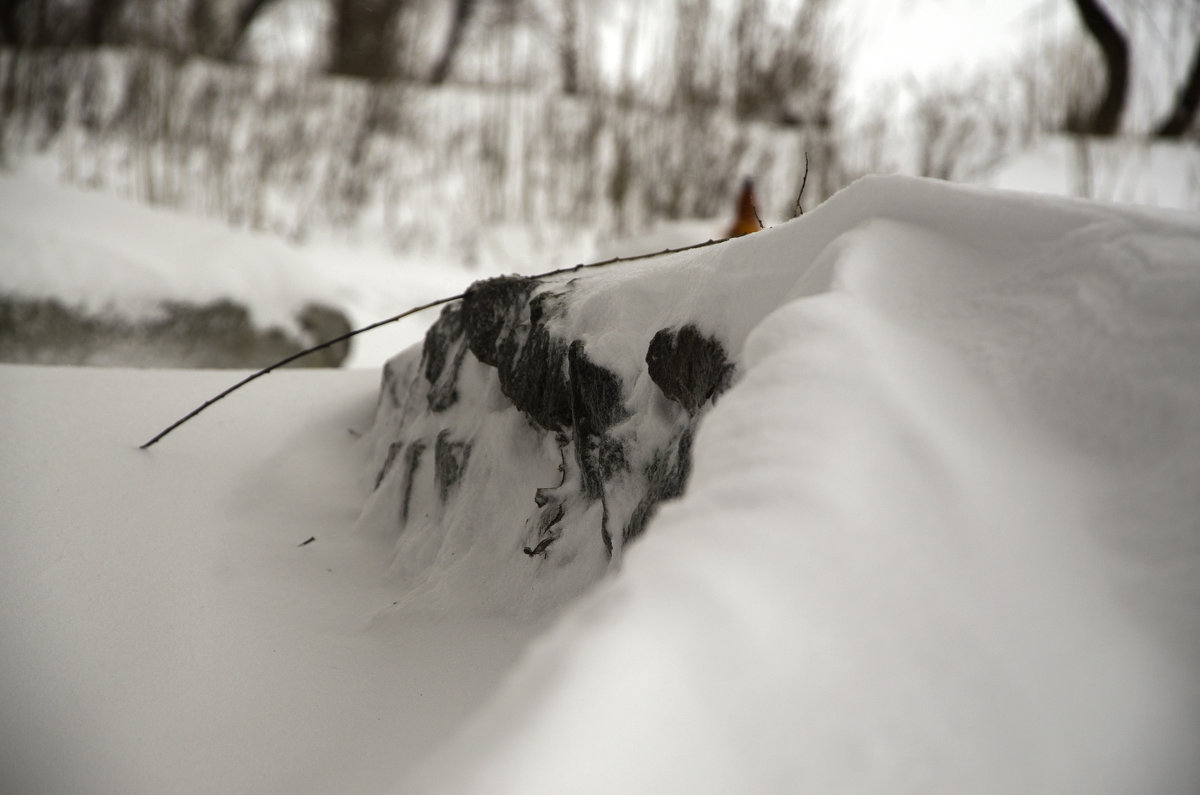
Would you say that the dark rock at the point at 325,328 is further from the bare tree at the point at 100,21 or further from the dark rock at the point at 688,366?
the bare tree at the point at 100,21

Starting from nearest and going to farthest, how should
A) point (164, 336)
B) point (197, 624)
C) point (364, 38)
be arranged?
point (197, 624), point (164, 336), point (364, 38)

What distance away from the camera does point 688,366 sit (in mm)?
888

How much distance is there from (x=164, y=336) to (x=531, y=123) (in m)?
3.73

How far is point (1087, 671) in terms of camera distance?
17.3 inches

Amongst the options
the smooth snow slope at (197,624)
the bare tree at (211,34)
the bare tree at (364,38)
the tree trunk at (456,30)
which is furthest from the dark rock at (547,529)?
the tree trunk at (456,30)

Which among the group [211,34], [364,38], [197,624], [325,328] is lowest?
[325,328]

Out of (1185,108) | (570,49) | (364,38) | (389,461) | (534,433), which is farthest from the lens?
(1185,108)

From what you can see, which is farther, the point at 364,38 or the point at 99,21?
the point at 364,38

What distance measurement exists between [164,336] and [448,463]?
2.50 meters

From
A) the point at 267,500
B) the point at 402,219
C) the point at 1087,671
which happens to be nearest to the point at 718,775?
the point at 1087,671

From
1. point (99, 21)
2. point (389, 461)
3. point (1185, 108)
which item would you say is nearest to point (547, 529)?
point (389, 461)

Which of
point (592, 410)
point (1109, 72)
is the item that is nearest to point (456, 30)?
point (1109, 72)

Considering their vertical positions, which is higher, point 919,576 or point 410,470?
point 919,576

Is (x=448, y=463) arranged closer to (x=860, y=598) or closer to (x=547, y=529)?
(x=547, y=529)
